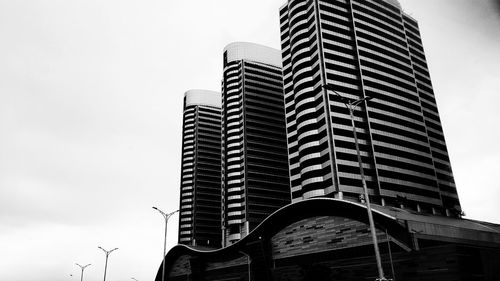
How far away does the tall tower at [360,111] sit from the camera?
9656 cm

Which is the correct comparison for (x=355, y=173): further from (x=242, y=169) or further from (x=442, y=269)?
(x=242, y=169)

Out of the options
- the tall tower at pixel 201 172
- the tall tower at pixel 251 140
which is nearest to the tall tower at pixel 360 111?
the tall tower at pixel 251 140

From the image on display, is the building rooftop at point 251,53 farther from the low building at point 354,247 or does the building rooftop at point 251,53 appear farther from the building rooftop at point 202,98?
the low building at point 354,247

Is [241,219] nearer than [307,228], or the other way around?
[307,228]

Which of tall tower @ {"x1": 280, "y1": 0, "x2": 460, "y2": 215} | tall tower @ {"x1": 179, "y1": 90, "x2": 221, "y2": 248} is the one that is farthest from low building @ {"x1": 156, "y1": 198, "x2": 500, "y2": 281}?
tall tower @ {"x1": 179, "y1": 90, "x2": 221, "y2": 248}

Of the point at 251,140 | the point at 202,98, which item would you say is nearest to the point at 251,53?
the point at 251,140

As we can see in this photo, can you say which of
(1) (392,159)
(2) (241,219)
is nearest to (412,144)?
(1) (392,159)

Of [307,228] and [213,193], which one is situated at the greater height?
[213,193]

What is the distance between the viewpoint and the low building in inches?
2331

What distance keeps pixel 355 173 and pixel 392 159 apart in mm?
13289

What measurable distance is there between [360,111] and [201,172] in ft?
255

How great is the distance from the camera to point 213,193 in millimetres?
164000

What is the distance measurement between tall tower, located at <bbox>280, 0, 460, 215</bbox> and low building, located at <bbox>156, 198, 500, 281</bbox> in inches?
583

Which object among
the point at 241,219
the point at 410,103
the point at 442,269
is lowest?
the point at 442,269
